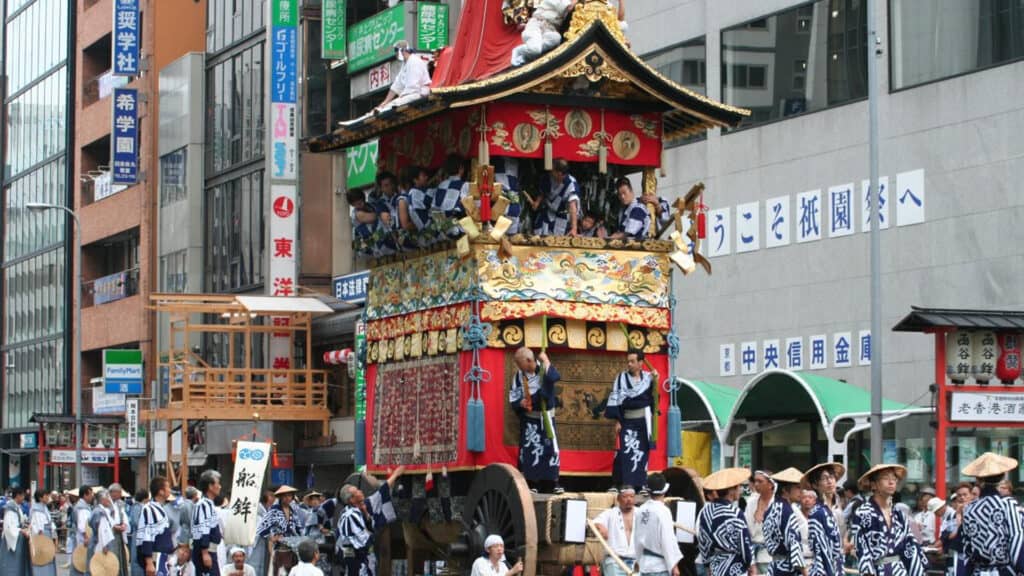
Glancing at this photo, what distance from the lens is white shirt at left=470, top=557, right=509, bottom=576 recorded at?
15211mm

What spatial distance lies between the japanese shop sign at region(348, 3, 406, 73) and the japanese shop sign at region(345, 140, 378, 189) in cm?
199

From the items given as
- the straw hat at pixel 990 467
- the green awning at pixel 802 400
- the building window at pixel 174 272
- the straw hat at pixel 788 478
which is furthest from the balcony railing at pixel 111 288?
the straw hat at pixel 990 467

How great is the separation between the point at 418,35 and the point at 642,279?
24.8 meters

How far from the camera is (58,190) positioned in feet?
209

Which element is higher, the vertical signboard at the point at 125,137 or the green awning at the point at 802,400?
the vertical signboard at the point at 125,137

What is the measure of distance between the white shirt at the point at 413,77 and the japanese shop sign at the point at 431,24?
2178 cm

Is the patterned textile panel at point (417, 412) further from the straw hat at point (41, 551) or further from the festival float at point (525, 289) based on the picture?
the straw hat at point (41, 551)

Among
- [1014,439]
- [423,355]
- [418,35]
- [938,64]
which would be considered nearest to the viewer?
[423,355]

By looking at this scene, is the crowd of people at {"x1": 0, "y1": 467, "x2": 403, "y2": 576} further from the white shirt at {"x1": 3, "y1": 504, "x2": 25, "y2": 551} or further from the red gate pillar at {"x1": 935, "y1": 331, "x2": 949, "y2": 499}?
the red gate pillar at {"x1": 935, "y1": 331, "x2": 949, "y2": 499}

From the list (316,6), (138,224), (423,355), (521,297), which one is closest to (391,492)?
(423,355)

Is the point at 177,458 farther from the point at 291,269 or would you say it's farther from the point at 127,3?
the point at 127,3

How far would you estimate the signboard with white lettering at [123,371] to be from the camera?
5156cm

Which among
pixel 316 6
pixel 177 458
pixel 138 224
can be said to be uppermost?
pixel 316 6

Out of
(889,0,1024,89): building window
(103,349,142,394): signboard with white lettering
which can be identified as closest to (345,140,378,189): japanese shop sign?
(103,349,142,394): signboard with white lettering
